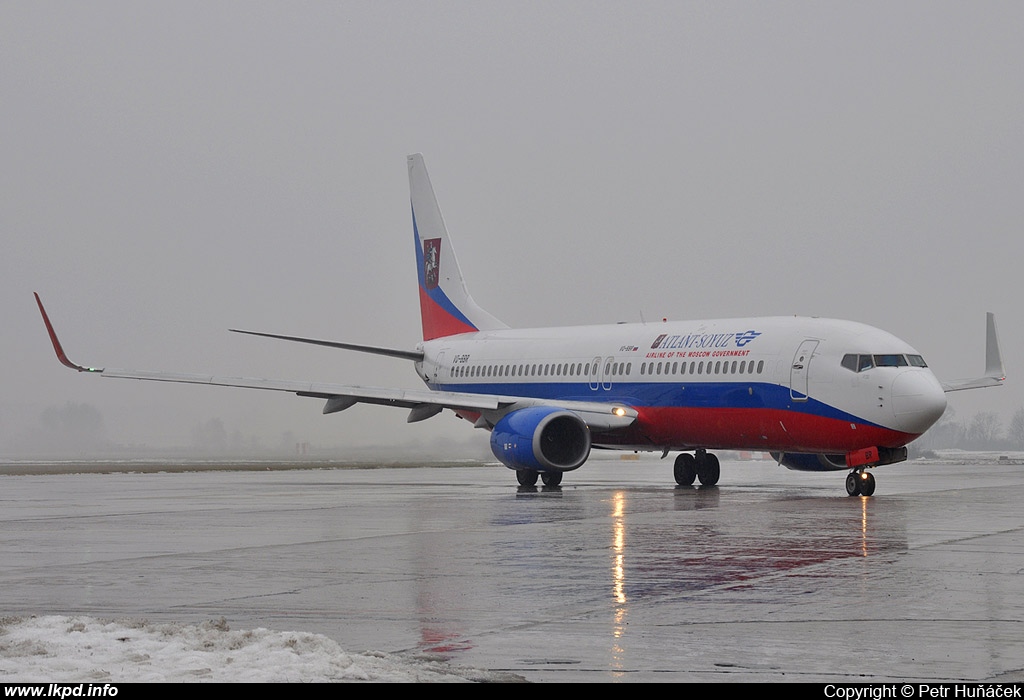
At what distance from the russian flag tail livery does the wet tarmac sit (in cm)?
1615

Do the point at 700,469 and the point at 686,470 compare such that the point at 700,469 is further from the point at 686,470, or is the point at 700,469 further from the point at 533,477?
the point at 533,477

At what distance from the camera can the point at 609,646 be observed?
7680 millimetres

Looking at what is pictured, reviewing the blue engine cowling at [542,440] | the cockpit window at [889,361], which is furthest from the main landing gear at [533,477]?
the cockpit window at [889,361]

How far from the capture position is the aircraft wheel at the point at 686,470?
1207 inches

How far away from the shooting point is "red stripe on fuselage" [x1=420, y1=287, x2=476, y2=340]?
1512 inches

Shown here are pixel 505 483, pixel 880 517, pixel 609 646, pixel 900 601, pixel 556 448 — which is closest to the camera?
pixel 609 646

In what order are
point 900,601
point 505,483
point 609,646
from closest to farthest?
point 609,646, point 900,601, point 505,483

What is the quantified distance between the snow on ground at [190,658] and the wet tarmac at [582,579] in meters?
0.54

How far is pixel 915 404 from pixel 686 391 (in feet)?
17.3

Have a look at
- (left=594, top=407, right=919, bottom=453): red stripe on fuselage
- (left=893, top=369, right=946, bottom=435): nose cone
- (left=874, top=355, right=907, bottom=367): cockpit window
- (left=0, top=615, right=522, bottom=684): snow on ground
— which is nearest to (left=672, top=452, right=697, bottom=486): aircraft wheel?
(left=594, top=407, right=919, bottom=453): red stripe on fuselage
